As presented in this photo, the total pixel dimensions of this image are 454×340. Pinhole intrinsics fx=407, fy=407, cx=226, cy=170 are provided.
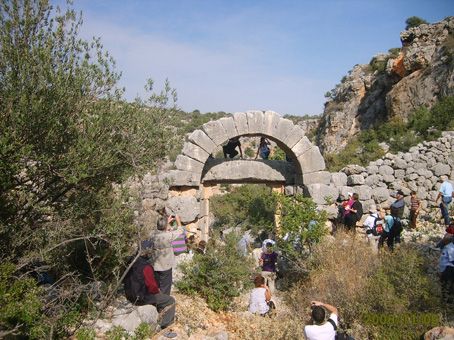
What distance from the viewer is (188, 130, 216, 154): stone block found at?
1012cm

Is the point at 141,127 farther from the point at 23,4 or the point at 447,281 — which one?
the point at 447,281

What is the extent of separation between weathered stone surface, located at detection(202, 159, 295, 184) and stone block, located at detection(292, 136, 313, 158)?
1.10 meters

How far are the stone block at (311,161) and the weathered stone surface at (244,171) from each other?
0.95 metres

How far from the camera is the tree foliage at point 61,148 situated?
5.28m

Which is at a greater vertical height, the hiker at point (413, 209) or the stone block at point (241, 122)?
the stone block at point (241, 122)

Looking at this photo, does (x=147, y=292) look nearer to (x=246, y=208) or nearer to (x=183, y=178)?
(x=183, y=178)

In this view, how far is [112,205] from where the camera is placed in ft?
21.4

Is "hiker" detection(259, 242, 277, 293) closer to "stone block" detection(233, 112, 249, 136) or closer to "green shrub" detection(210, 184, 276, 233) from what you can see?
"stone block" detection(233, 112, 249, 136)

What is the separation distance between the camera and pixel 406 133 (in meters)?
17.6

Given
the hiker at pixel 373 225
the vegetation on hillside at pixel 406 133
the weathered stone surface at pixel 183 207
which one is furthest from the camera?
the vegetation on hillside at pixel 406 133

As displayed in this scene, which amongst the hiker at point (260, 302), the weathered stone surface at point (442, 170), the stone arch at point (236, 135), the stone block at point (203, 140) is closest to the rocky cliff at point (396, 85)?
the weathered stone surface at point (442, 170)

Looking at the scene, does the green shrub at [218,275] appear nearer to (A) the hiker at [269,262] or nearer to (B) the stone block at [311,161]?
(A) the hiker at [269,262]

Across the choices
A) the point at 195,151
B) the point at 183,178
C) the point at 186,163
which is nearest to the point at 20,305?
the point at 183,178

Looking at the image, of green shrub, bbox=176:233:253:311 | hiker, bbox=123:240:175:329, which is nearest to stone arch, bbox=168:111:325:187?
green shrub, bbox=176:233:253:311
